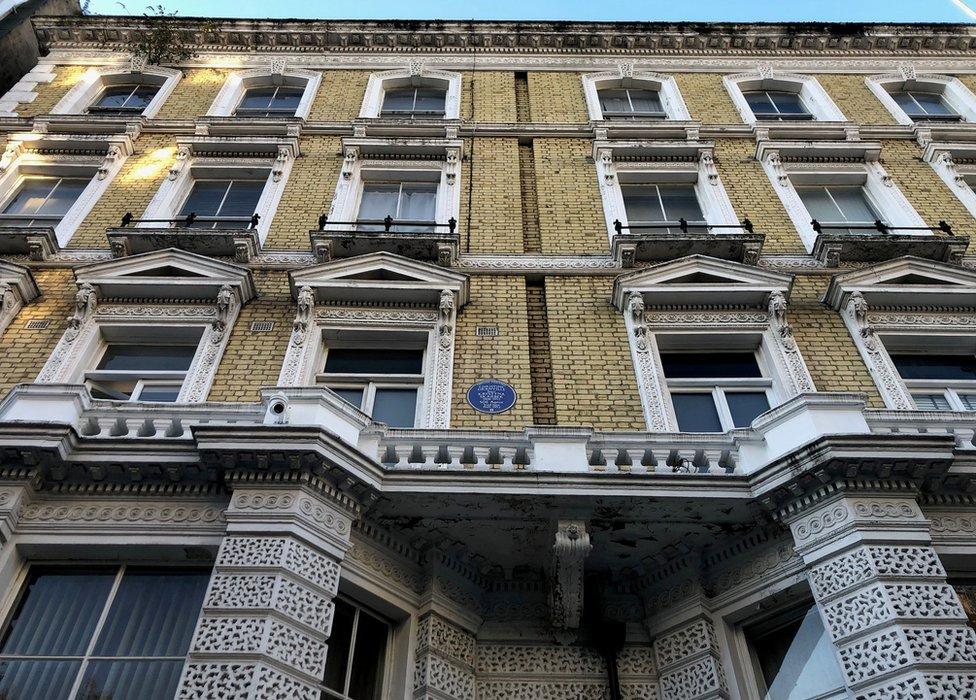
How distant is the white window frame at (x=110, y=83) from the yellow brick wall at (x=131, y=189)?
1766 mm

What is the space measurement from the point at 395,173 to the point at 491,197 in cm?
240

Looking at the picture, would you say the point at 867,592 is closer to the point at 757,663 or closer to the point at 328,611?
the point at 757,663

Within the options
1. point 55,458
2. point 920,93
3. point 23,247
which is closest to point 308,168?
point 23,247

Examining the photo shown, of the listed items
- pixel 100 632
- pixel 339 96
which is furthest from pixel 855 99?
pixel 100 632

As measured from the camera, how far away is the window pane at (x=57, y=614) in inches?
318

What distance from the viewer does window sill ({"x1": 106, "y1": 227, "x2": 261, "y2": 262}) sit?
1410 centimetres

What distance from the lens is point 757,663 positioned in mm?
8758

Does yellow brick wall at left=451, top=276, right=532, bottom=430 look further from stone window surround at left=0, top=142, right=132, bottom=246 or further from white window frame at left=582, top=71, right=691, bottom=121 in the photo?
stone window surround at left=0, top=142, right=132, bottom=246

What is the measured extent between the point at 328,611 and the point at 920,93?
20.4 m

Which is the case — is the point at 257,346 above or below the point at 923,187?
below

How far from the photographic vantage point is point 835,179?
55.6 ft

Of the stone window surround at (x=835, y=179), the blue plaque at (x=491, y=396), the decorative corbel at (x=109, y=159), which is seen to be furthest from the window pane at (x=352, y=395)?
the stone window surround at (x=835, y=179)

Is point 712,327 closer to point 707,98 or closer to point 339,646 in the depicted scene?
point 339,646

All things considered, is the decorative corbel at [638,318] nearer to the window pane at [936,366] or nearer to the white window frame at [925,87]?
the window pane at [936,366]
